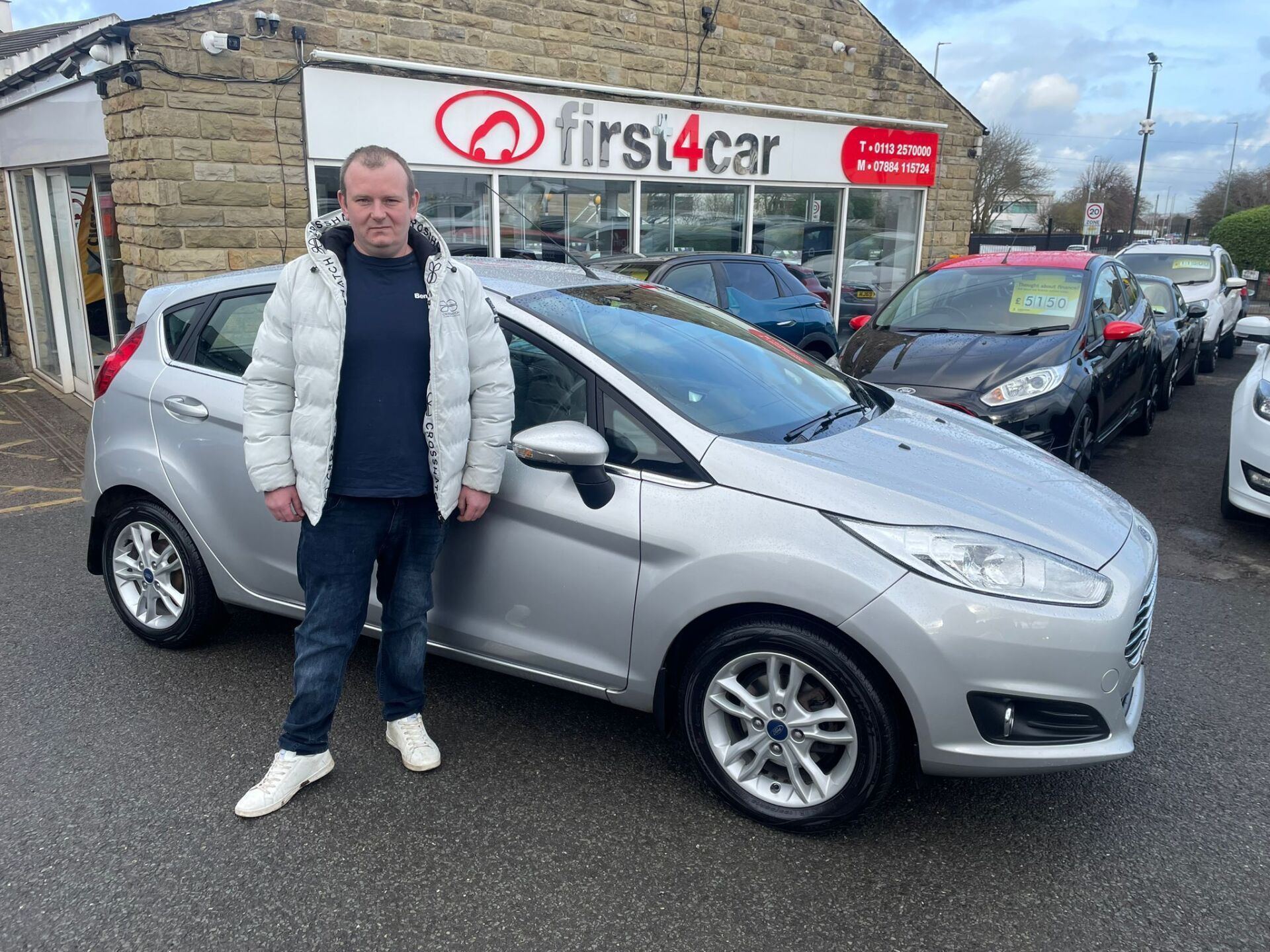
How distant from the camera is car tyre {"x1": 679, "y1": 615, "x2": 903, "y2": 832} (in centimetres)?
258

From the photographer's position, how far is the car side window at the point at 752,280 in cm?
836

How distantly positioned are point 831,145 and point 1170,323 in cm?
524

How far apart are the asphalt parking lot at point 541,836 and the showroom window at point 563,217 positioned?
6.83 m

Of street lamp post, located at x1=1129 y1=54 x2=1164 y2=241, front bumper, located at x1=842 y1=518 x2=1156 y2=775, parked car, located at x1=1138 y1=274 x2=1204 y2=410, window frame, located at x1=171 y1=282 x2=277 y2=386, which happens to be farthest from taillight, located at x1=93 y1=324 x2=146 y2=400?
street lamp post, located at x1=1129 y1=54 x2=1164 y2=241

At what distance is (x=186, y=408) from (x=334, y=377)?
130cm

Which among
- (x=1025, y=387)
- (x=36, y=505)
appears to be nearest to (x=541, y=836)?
(x=1025, y=387)

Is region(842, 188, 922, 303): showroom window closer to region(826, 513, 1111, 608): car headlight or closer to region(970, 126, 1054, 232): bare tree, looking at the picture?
region(826, 513, 1111, 608): car headlight

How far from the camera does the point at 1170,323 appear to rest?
9.28m

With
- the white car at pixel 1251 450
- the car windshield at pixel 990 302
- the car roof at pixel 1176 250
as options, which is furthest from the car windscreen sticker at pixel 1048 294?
the car roof at pixel 1176 250

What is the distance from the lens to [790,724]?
8.87 ft

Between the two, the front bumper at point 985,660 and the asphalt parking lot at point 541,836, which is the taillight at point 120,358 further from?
the front bumper at point 985,660

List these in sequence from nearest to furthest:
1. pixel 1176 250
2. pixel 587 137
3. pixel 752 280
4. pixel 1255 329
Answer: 1. pixel 1255 329
2. pixel 752 280
3. pixel 587 137
4. pixel 1176 250

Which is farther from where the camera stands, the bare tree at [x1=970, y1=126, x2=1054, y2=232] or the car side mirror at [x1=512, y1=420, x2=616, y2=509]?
the bare tree at [x1=970, y1=126, x2=1054, y2=232]

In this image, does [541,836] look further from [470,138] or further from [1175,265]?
[1175,265]
